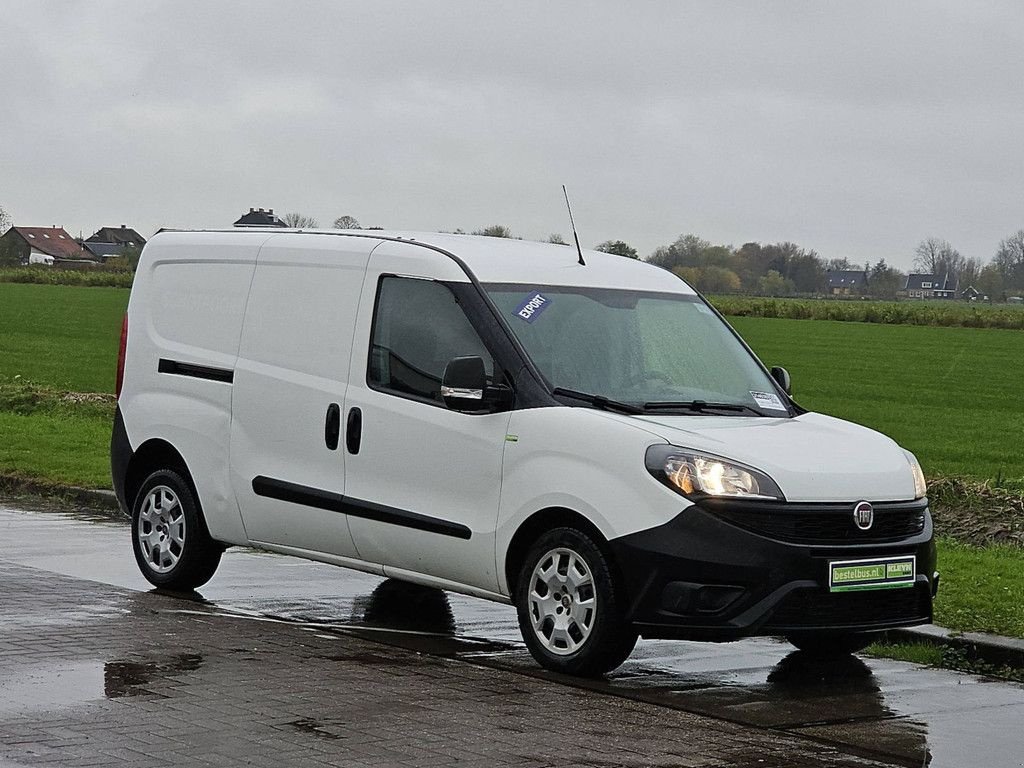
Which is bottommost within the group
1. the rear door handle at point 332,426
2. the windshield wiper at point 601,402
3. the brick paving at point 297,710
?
the brick paving at point 297,710

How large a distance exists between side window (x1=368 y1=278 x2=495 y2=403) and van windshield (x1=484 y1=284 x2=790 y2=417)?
25 centimetres

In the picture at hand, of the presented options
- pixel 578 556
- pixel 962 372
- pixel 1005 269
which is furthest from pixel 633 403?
pixel 1005 269

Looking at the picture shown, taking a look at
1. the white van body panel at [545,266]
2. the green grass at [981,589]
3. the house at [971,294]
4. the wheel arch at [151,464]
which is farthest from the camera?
the house at [971,294]

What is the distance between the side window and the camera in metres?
8.73

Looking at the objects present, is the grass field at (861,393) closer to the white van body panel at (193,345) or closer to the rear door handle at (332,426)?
the rear door handle at (332,426)

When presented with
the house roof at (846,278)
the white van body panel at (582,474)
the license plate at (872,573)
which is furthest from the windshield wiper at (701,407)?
the house roof at (846,278)

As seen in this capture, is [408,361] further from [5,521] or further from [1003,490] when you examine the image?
[1003,490]

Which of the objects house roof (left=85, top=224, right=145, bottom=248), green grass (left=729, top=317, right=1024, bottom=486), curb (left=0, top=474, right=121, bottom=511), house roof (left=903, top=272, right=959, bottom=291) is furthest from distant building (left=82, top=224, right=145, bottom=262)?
curb (left=0, top=474, right=121, bottom=511)

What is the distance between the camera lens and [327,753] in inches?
239

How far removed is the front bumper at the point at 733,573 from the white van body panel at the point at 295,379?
6.67 feet

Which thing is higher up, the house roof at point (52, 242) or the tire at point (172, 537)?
the house roof at point (52, 242)

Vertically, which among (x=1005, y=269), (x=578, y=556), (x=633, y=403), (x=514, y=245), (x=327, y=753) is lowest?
(x=327, y=753)

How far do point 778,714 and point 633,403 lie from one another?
1.70m

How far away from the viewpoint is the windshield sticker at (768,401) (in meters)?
8.98
